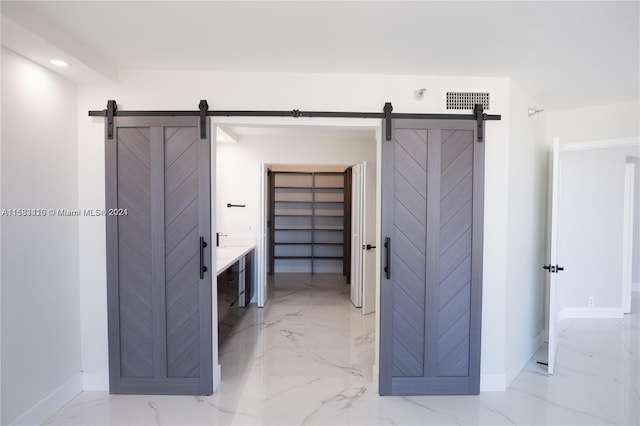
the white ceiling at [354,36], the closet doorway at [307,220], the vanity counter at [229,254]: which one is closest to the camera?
the white ceiling at [354,36]

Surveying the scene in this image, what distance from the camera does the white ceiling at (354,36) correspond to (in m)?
1.75

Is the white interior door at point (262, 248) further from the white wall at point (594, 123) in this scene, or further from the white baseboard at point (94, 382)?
the white wall at point (594, 123)

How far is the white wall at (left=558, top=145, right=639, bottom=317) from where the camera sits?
437cm

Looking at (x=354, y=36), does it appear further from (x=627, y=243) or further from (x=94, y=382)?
(x=627, y=243)

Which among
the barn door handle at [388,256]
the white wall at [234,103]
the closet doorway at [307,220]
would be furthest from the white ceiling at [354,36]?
the closet doorway at [307,220]

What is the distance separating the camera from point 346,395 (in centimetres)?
261

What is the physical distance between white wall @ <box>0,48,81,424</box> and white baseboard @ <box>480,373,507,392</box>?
326cm

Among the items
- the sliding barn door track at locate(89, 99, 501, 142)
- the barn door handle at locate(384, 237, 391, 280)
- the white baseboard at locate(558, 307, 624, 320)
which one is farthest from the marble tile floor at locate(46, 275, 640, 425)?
the sliding barn door track at locate(89, 99, 501, 142)

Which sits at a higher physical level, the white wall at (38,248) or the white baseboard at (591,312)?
the white wall at (38,248)

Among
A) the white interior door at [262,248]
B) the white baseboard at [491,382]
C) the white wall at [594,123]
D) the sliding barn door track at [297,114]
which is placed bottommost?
the white baseboard at [491,382]

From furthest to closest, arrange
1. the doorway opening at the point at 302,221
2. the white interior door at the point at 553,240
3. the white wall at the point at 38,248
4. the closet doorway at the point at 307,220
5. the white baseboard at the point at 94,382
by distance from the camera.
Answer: the closet doorway at the point at 307,220 → the doorway opening at the point at 302,221 → the white interior door at the point at 553,240 → the white baseboard at the point at 94,382 → the white wall at the point at 38,248

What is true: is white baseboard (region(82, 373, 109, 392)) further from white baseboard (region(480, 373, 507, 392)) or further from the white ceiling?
white baseboard (region(480, 373, 507, 392))

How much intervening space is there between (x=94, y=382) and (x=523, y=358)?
12.4 ft

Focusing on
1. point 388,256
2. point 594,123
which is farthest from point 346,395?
point 594,123
